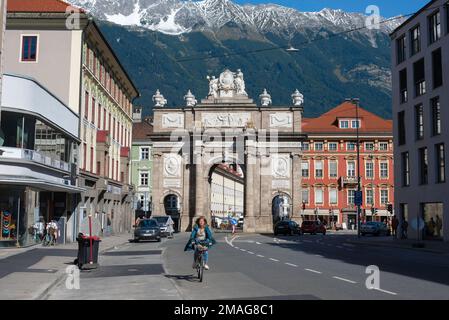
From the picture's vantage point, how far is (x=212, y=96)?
82.5 meters

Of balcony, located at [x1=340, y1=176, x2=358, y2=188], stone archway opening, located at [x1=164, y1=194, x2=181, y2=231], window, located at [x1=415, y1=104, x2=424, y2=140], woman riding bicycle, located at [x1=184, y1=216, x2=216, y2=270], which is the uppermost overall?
window, located at [x1=415, y1=104, x2=424, y2=140]

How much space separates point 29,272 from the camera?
18047mm

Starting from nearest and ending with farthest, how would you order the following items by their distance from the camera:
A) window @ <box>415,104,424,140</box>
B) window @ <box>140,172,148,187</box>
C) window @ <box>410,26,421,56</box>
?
window @ <box>415,104,424,140</box> < window @ <box>410,26,421,56</box> < window @ <box>140,172,148,187</box>

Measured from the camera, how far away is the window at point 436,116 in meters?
40.8

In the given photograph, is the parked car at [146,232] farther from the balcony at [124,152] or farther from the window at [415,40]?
the window at [415,40]

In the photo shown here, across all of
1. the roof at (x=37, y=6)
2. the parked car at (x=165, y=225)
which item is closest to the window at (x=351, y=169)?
the parked car at (x=165, y=225)

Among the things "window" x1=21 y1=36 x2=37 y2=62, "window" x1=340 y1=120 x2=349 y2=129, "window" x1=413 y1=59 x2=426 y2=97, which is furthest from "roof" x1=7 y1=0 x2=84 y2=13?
"window" x1=340 y1=120 x2=349 y2=129

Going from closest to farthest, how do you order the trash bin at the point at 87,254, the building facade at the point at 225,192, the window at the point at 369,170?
the trash bin at the point at 87,254, the window at the point at 369,170, the building facade at the point at 225,192

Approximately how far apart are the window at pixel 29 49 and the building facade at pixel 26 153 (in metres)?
4.71

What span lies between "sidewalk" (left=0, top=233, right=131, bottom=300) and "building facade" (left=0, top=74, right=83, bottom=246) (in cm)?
198

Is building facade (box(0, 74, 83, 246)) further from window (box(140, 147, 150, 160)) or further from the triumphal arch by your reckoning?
window (box(140, 147, 150, 160))

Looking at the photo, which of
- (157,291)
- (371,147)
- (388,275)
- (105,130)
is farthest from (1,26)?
(371,147)

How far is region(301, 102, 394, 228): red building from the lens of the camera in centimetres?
9081
